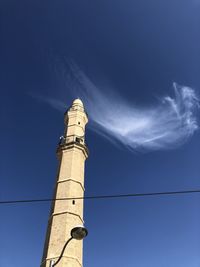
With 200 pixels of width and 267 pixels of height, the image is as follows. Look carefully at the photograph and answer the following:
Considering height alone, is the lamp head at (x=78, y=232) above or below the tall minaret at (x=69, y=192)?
below

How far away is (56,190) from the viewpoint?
869 inches

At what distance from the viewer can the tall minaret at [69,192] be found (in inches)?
719

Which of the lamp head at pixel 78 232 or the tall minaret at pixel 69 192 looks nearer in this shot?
the lamp head at pixel 78 232

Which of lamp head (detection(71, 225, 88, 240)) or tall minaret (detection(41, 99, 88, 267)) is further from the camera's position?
tall minaret (detection(41, 99, 88, 267))

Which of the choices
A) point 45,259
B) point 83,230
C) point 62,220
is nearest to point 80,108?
point 62,220

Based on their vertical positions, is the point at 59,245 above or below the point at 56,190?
below

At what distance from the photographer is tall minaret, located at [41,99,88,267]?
18275 millimetres

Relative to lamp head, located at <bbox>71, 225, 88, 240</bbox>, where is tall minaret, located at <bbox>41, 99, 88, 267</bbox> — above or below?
above

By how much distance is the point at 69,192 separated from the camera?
2123cm

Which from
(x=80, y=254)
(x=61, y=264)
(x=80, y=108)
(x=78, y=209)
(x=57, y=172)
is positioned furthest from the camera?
(x=80, y=108)

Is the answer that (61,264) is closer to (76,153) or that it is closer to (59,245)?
(59,245)

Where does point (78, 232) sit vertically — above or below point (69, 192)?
below

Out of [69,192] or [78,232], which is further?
[69,192]

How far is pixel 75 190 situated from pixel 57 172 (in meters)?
2.66
